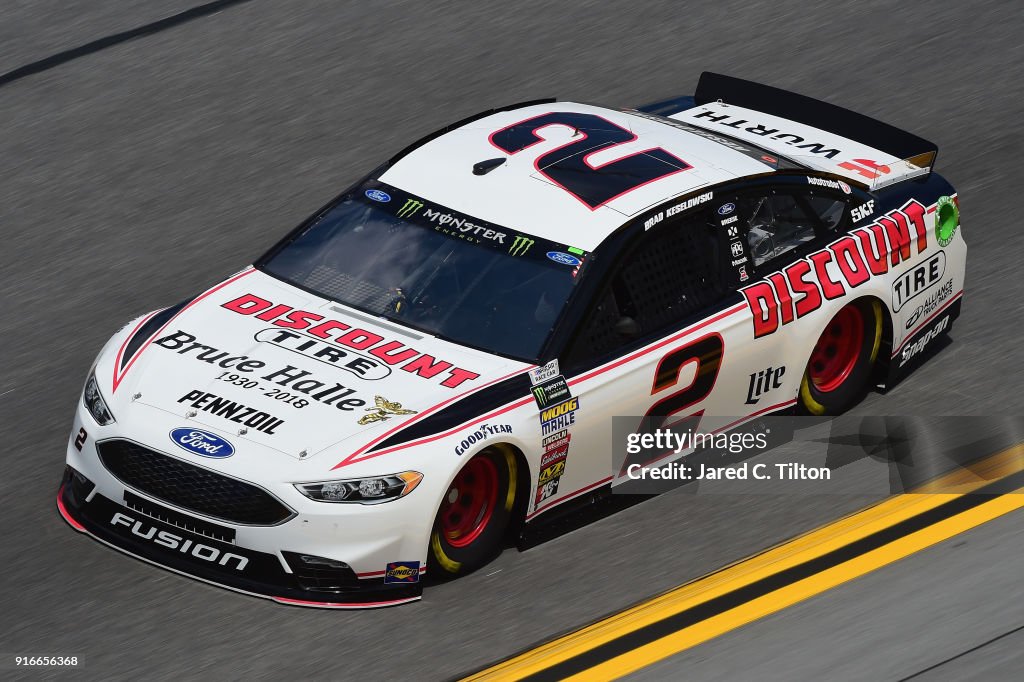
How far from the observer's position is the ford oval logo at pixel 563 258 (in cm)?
701

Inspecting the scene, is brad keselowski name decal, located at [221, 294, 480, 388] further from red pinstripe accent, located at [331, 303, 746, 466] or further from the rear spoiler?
the rear spoiler

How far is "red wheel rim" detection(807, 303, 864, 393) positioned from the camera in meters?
8.05

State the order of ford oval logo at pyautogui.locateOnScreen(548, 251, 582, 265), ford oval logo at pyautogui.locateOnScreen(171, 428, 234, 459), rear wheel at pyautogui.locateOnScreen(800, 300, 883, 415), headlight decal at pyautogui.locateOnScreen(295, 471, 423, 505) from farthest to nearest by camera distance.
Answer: rear wheel at pyautogui.locateOnScreen(800, 300, 883, 415)
ford oval logo at pyautogui.locateOnScreen(548, 251, 582, 265)
ford oval logo at pyautogui.locateOnScreen(171, 428, 234, 459)
headlight decal at pyautogui.locateOnScreen(295, 471, 423, 505)

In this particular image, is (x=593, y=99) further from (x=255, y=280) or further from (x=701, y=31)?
(x=255, y=280)

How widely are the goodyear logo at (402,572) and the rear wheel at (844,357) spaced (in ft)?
8.59

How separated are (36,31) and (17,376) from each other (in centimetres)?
456

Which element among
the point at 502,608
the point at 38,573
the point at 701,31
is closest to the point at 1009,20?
the point at 701,31

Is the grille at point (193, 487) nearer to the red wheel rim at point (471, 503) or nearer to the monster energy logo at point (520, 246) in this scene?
the red wheel rim at point (471, 503)

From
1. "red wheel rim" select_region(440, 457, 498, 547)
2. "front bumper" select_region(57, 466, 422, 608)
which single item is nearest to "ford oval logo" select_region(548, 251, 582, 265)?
"red wheel rim" select_region(440, 457, 498, 547)

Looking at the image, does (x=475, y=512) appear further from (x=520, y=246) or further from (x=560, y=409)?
(x=520, y=246)

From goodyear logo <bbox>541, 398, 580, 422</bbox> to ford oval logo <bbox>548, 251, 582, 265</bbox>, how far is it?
26.6 inches

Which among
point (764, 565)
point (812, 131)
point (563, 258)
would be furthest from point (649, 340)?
point (812, 131)

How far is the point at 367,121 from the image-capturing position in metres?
11.1

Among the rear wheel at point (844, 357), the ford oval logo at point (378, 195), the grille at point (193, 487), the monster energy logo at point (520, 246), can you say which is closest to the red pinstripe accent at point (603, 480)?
the rear wheel at point (844, 357)
